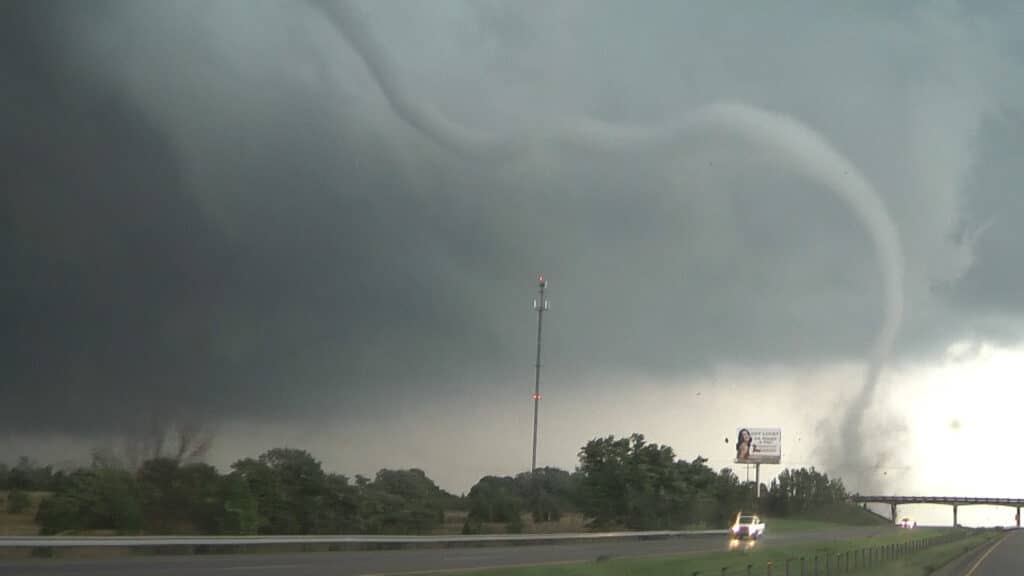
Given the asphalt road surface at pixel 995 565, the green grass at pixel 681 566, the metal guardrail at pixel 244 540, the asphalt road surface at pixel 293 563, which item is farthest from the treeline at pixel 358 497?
the asphalt road surface at pixel 995 565

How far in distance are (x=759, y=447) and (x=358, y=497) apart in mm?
76784

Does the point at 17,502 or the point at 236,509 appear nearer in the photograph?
the point at 17,502

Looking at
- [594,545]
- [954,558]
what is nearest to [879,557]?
[954,558]

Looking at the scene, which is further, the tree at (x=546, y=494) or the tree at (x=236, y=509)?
the tree at (x=546, y=494)

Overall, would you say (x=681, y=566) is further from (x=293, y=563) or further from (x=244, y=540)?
(x=244, y=540)

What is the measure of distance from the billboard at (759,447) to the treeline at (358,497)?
→ 3.99 metres

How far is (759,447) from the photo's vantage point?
457ft

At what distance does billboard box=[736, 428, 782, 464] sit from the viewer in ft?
452

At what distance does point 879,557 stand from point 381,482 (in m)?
46.3

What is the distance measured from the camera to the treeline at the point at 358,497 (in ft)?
179

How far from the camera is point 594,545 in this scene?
216ft

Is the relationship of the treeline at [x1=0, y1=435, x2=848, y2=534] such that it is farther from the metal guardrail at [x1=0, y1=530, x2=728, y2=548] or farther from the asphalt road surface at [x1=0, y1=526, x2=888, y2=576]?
the asphalt road surface at [x1=0, y1=526, x2=888, y2=576]

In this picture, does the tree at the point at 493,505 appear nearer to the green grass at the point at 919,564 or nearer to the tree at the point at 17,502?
the green grass at the point at 919,564

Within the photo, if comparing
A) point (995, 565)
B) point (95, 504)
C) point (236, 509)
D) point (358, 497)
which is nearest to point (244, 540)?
point (95, 504)
